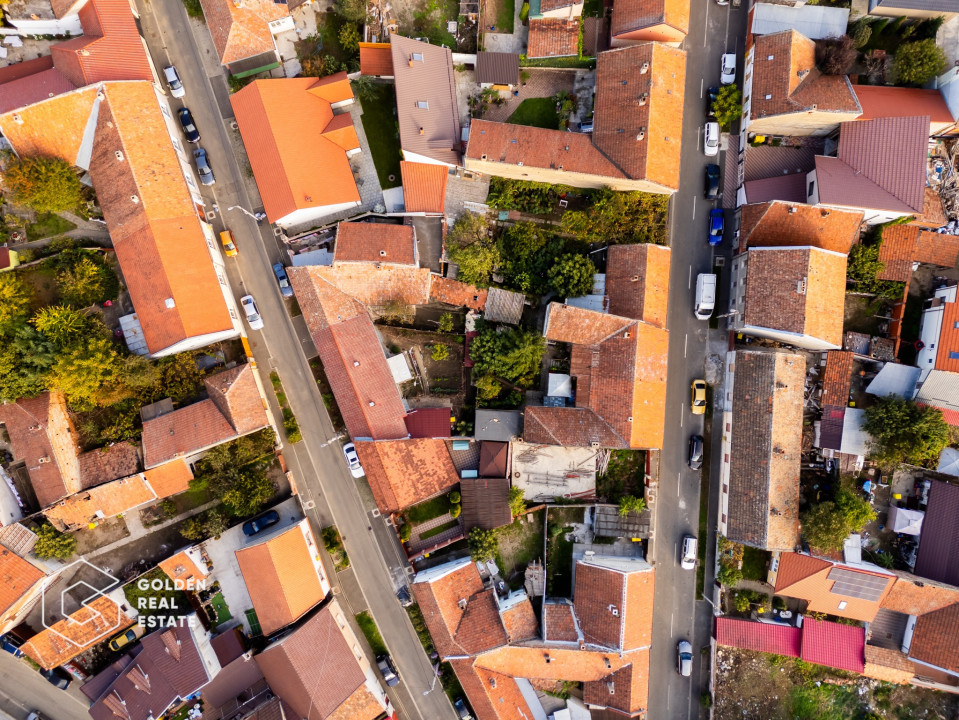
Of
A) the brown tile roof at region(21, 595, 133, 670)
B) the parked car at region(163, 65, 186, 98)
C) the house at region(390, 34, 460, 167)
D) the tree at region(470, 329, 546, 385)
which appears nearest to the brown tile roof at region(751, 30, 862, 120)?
the house at region(390, 34, 460, 167)

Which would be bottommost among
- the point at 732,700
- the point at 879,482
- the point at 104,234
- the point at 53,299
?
the point at 732,700

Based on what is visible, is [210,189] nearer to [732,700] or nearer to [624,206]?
[624,206]

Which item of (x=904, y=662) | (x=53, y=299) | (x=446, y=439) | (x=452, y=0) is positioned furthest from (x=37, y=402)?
(x=904, y=662)

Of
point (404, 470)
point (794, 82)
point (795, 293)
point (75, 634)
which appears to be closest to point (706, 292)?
point (795, 293)

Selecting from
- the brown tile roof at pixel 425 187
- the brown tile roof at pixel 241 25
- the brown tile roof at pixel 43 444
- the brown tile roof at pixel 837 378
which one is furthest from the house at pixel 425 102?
the brown tile roof at pixel 43 444

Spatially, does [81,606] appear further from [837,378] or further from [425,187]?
[837,378]

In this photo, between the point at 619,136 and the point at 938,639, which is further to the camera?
the point at 938,639
